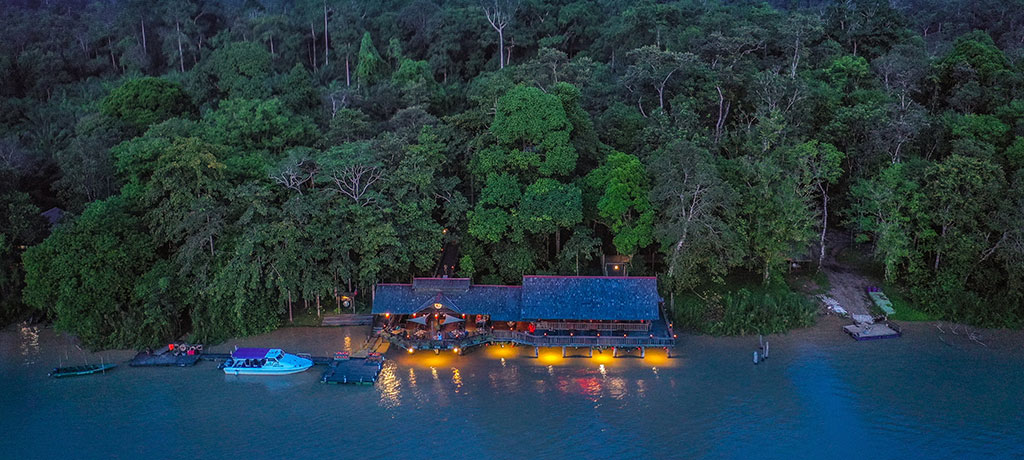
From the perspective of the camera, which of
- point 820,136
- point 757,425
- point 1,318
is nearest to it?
point 757,425

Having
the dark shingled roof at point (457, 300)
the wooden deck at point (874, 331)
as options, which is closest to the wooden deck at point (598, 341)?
the dark shingled roof at point (457, 300)

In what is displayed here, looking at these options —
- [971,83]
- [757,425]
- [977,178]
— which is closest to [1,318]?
[757,425]

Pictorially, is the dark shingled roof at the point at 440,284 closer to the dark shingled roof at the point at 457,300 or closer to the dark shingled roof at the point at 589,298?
the dark shingled roof at the point at 457,300

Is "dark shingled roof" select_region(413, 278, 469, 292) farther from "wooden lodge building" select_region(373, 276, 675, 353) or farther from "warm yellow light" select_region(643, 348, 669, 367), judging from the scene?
"warm yellow light" select_region(643, 348, 669, 367)

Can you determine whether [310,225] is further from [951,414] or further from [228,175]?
[951,414]

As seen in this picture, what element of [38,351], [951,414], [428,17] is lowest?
[951,414]
